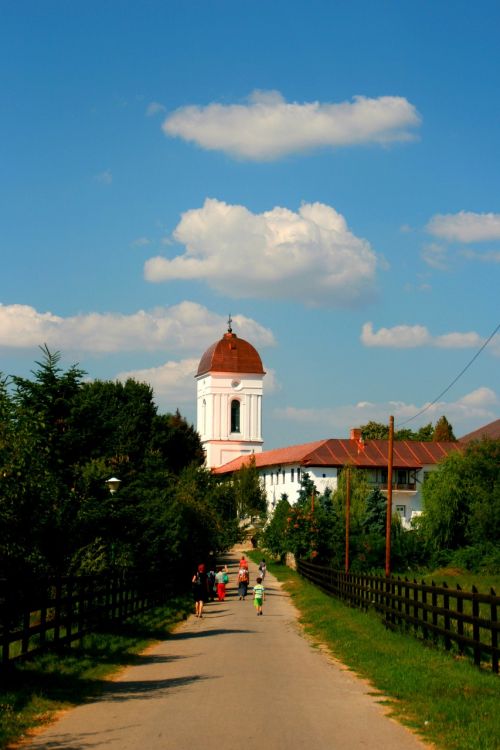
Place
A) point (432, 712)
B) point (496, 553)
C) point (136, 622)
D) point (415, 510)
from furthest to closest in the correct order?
point (415, 510) < point (496, 553) < point (136, 622) < point (432, 712)

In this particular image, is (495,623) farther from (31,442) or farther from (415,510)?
(415,510)

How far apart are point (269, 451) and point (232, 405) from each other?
10.3 metres

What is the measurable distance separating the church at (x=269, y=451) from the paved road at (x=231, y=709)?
67437 mm

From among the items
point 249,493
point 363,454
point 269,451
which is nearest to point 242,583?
point 363,454

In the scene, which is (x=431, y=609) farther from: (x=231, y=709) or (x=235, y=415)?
(x=235, y=415)

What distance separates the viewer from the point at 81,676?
13.8 meters

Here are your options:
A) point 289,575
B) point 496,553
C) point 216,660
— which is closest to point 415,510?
point 496,553

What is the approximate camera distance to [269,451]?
373ft

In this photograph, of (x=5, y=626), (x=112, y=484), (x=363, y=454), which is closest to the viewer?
(x=5, y=626)

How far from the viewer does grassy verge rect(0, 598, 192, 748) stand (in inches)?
409

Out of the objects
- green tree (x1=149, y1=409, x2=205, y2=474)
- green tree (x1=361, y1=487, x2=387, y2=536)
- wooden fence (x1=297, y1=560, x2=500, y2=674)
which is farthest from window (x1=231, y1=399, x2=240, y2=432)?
wooden fence (x1=297, y1=560, x2=500, y2=674)

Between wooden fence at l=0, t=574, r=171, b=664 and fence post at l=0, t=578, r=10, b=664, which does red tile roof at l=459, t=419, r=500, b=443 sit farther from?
fence post at l=0, t=578, r=10, b=664

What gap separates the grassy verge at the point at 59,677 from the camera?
1040 cm

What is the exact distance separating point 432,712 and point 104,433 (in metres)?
12.3
